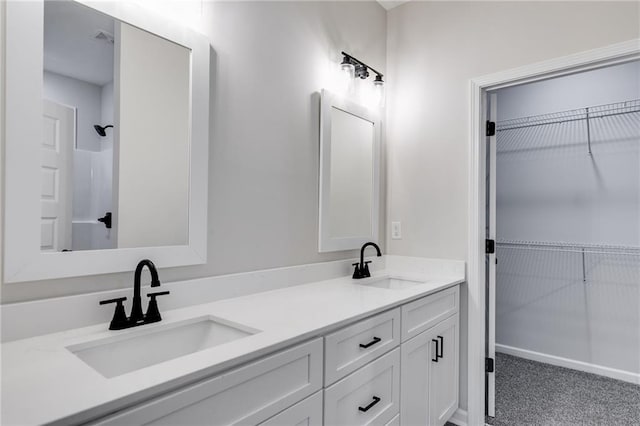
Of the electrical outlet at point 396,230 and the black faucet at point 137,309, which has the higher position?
the electrical outlet at point 396,230

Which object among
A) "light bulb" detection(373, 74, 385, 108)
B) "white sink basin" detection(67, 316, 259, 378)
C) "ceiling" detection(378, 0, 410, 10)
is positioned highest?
"ceiling" detection(378, 0, 410, 10)

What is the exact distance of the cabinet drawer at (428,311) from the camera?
5.33 feet

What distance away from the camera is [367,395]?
137 cm

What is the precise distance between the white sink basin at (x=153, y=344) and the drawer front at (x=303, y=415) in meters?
0.24

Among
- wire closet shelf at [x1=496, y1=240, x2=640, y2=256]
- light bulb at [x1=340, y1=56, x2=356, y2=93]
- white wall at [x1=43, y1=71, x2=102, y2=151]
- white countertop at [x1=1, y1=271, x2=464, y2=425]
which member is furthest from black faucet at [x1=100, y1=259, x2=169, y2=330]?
wire closet shelf at [x1=496, y1=240, x2=640, y2=256]

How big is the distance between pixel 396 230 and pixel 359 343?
1251 mm

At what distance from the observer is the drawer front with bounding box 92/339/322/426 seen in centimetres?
77

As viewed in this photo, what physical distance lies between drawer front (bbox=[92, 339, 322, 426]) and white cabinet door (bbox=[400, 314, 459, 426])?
64 cm

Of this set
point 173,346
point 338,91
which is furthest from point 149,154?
point 338,91

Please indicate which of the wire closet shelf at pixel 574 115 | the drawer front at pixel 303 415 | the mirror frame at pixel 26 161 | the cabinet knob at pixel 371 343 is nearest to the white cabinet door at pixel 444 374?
the cabinet knob at pixel 371 343

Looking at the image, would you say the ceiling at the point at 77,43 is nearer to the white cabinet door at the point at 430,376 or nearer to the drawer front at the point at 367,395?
the drawer front at the point at 367,395

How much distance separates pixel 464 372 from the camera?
2.16 meters

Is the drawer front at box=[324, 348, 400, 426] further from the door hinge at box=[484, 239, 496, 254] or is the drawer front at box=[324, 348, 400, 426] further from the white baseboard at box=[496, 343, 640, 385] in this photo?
the white baseboard at box=[496, 343, 640, 385]

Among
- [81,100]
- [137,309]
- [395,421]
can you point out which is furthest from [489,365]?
[81,100]
